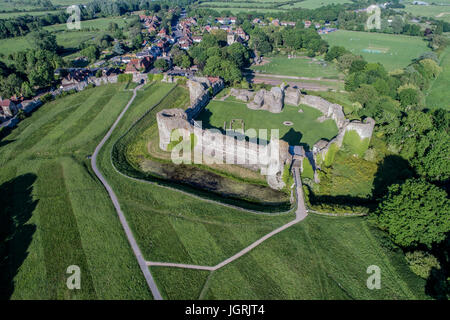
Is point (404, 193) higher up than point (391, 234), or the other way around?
point (404, 193)

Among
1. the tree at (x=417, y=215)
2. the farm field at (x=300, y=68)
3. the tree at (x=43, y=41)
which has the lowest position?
the tree at (x=417, y=215)

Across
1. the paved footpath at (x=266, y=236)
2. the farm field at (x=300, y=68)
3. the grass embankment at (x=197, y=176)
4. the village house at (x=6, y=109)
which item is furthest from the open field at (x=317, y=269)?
the farm field at (x=300, y=68)

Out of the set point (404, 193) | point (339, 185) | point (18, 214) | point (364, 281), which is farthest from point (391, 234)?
point (18, 214)

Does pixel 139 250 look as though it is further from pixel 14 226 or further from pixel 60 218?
pixel 14 226

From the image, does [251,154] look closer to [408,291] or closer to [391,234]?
[391,234]

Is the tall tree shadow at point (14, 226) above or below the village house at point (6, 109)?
below

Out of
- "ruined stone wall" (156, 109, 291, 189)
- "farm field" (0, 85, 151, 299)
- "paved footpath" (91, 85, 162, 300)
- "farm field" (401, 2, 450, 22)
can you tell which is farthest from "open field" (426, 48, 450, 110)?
"farm field" (401, 2, 450, 22)

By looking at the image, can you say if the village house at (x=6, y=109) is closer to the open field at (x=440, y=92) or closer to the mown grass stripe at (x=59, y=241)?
the mown grass stripe at (x=59, y=241)
